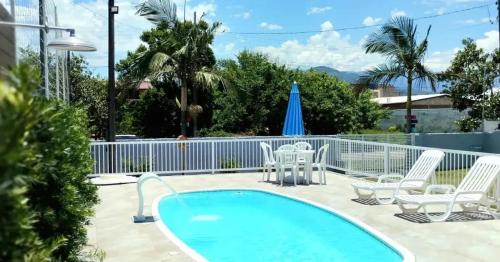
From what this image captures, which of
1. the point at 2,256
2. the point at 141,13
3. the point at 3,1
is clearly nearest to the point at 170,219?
the point at 3,1

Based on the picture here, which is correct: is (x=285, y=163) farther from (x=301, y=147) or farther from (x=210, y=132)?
(x=210, y=132)

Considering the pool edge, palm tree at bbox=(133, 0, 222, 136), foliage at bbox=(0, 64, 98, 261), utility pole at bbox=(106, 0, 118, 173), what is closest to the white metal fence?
the pool edge

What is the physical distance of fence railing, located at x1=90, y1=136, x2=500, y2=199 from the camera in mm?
11797

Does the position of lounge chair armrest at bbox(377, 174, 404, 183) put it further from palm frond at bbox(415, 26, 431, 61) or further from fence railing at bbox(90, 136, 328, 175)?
palm frond at bbox(415, 26, 431, 61)

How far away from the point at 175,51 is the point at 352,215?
458 inches

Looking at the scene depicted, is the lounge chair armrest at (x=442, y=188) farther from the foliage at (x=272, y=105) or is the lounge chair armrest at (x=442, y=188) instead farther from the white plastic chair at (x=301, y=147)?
the foliage at (x=272, y=105)

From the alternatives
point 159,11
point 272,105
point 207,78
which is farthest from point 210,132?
point 159,11

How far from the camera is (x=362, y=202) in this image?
370 inches

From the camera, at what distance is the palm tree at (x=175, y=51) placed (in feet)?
57.9

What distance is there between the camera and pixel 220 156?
Result: 14281 millimetres

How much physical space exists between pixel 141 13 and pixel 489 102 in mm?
17256

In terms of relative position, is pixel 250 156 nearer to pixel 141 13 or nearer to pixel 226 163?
pixel 226 163

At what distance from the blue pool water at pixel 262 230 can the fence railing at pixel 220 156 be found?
9.13ft

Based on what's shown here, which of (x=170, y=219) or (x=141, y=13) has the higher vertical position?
(x=141, y=13)
